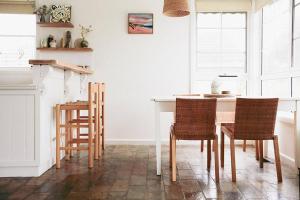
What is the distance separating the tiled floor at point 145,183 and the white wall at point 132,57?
4.66ft

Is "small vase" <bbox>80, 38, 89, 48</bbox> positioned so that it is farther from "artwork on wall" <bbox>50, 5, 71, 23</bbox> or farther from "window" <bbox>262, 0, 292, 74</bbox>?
"window" <bbox>262, 0, 292, 74</bbox>

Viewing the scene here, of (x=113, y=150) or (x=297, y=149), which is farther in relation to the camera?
(x=113, y=150)

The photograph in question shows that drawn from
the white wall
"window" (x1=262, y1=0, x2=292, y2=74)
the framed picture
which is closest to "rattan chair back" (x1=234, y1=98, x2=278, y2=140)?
"window" (x1=262, y1=0, x2=292, y2=74)

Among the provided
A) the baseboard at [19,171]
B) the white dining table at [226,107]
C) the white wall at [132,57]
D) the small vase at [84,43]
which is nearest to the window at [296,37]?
the white dining table at [226,107]

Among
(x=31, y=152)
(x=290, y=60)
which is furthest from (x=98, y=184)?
(x=290, y=60)

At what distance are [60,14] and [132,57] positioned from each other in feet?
4.41

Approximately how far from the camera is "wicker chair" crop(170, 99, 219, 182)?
2.96 metres

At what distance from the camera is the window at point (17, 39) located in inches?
205

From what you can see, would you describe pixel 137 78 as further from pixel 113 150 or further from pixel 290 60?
pixel 290 60

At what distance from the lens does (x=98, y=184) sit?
291 cm

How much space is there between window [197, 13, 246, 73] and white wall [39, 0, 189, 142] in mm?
303

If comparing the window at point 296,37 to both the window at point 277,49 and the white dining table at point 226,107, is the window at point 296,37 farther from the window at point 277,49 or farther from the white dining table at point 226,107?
the white dining table at point 226,107

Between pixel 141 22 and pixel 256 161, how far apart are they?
9.20 feet

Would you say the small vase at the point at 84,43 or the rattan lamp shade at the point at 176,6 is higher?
the rattan lamp shade at the point at 176,6
